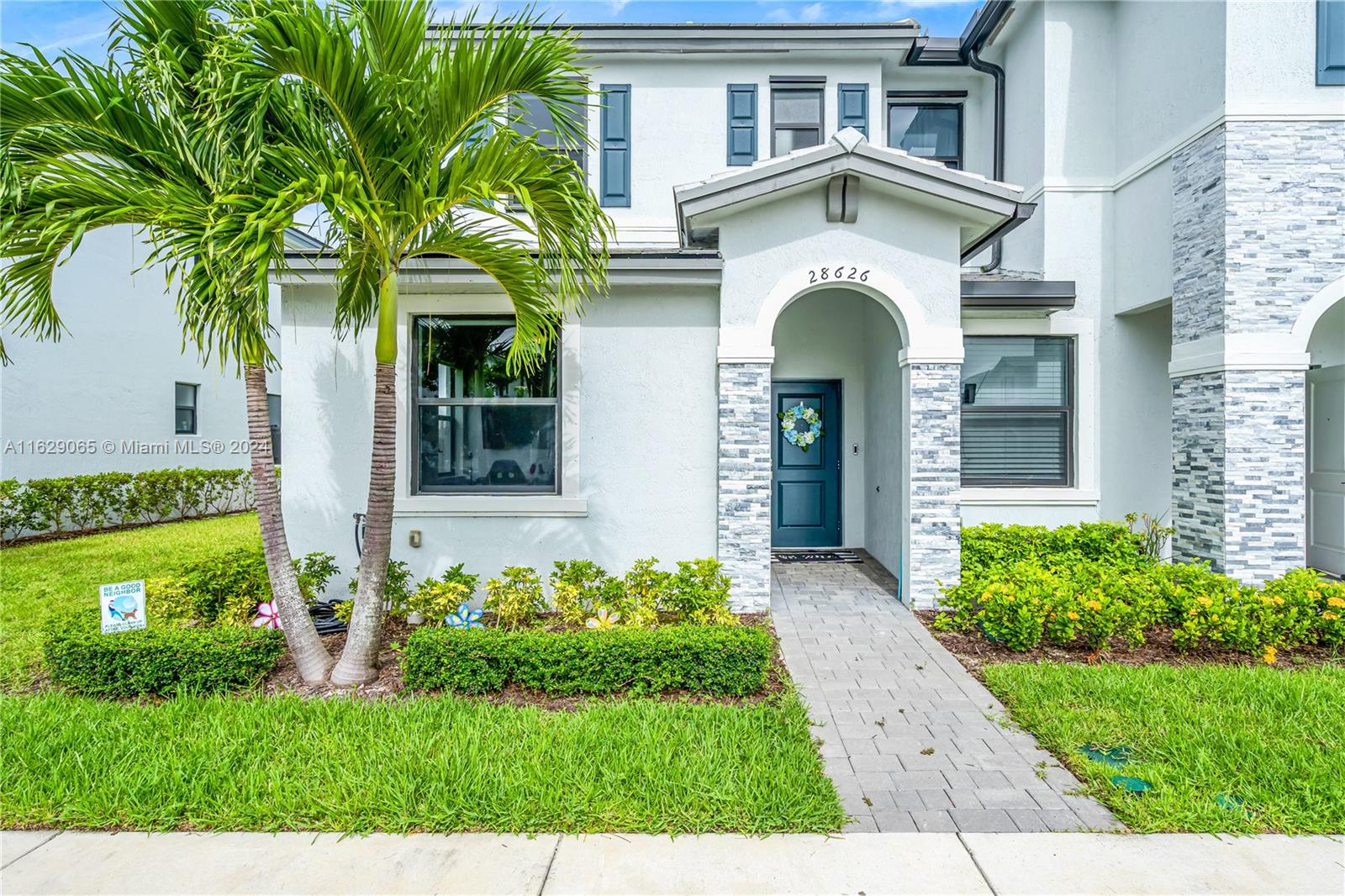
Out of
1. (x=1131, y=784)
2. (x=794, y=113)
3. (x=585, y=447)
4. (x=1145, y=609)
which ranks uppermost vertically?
(x=794, y=113)

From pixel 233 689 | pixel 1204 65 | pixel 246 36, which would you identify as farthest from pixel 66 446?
pixel 1204 65

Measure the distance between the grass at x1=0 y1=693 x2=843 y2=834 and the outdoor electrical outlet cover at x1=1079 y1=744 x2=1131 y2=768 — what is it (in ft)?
5.35

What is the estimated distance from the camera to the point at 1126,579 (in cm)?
580

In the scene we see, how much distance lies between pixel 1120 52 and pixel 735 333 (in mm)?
6721

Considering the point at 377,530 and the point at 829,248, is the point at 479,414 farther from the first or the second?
the point at 829,248

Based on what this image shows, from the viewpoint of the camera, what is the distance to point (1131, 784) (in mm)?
3514

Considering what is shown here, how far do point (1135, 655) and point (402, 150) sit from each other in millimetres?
6960

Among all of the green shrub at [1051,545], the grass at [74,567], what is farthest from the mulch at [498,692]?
the green shrub at [1051,545]

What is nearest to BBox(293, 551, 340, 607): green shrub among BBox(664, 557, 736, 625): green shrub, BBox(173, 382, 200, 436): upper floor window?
BBox(664, 557, 736, 625): green shrub

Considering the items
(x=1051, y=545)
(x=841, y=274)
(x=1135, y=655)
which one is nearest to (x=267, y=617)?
(x=841, y=274)

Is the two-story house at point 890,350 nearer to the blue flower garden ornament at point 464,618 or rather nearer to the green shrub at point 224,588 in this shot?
the green shrub at point 224,588

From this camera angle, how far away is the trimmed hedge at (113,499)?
11.4 metres

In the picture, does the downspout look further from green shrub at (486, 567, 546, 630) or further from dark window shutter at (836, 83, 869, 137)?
green shrub at (486, 567, 546, 630)

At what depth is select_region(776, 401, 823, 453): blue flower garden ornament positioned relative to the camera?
31.3 feet
